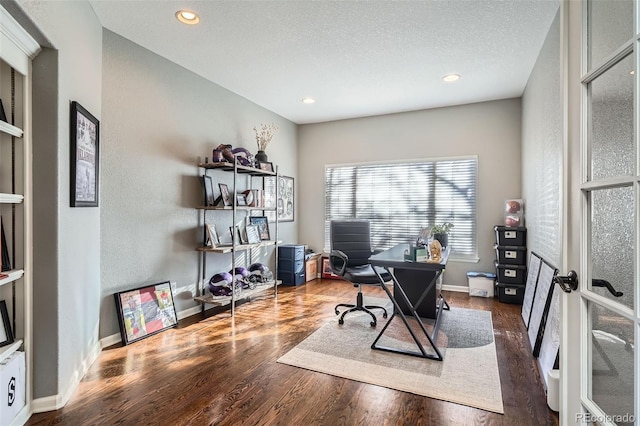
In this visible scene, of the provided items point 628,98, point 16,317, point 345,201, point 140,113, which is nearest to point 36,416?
point 16,317

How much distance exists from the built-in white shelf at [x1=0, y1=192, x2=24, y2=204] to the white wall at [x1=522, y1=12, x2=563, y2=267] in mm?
3039

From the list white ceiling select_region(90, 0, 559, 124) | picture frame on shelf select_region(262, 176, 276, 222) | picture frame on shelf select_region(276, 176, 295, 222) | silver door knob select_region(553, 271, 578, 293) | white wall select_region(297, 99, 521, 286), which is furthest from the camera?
picture frame on shelf select_region(276, 176, 295, 222)

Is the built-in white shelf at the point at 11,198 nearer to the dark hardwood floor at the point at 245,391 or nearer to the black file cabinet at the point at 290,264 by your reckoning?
the dark hardwood floor at the point at 245,391

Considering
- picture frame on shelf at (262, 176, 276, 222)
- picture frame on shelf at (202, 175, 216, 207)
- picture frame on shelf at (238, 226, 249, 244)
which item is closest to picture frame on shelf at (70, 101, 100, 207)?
picture frame on shelf at (202, 175, 216, 207)

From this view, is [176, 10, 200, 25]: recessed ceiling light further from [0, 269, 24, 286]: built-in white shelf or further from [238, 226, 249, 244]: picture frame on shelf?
[238, 226, 249, 244]: picture frame on shelf

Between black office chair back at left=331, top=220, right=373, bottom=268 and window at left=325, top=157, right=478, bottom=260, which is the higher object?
window at left=325, top=157, right=478, bottom=260

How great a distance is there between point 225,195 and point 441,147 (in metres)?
3.14

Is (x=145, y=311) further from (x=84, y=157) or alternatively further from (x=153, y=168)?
(x=84, y=157)

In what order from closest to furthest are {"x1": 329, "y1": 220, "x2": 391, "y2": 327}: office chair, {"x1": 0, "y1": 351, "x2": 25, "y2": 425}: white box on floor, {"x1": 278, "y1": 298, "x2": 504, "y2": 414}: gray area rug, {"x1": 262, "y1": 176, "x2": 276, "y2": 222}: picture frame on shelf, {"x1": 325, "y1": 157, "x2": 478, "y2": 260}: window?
{"x1": 0, "y1": 351, "x2": 25, "y2": 425}: white box on floor, {"x1": 278, "y1": 298, "x2": 504, "y2": 414}: gray area rug, {"x1": 329, "y1": 220, "x2": 391, "y2": 327}: office chair, {"x1": 325, "y1": 157, "x2": 478, "y2": 260}: window, {"x1": 262, "y1": 176, "x2": 276, "y2": 222}: picture frame on shelf

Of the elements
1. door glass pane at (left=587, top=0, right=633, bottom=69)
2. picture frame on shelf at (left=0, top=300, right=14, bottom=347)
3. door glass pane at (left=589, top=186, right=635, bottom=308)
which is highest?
door glass pane at (left=587, top=0, right=633, bottom=69)

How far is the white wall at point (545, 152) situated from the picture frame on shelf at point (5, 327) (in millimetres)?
3145

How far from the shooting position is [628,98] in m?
0.84

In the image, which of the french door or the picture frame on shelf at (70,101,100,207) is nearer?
the french door

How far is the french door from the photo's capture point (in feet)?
2.70
